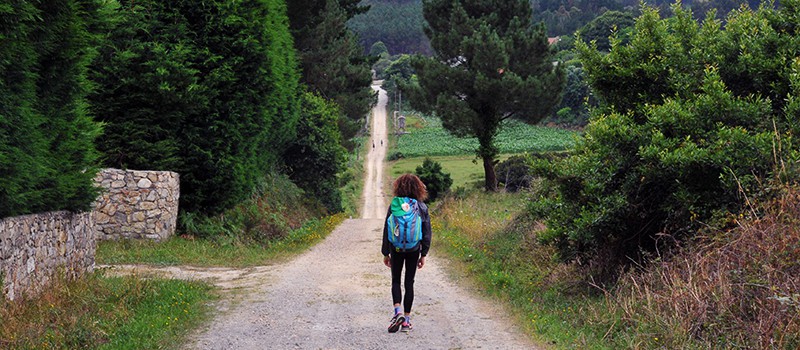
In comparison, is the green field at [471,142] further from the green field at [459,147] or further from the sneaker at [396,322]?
the sneaker at [396,322]

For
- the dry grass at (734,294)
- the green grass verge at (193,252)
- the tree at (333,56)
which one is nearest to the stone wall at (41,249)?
the green grass verge at (193,252)

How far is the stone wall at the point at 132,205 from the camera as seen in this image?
15828 millimetres

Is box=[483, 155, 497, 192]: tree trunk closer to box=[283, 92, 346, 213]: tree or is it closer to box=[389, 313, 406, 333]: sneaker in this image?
box=[283, 92, 346, 213]: tree

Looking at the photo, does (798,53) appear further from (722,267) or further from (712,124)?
(722,267)

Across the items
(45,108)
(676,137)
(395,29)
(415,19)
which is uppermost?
(415,19)

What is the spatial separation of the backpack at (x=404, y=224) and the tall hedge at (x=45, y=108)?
13.6ft

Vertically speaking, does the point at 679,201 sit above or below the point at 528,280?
above

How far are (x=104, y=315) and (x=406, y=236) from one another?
3.58m

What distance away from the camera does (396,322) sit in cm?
839

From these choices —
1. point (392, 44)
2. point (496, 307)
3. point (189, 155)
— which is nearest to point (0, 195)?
point (496, 307)

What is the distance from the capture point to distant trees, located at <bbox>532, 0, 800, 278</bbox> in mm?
8344

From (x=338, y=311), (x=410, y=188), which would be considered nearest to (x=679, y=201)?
(x=410, y=188)

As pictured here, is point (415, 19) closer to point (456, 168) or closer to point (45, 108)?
point (456, 168)

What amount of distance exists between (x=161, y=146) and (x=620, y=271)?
10.9 m
